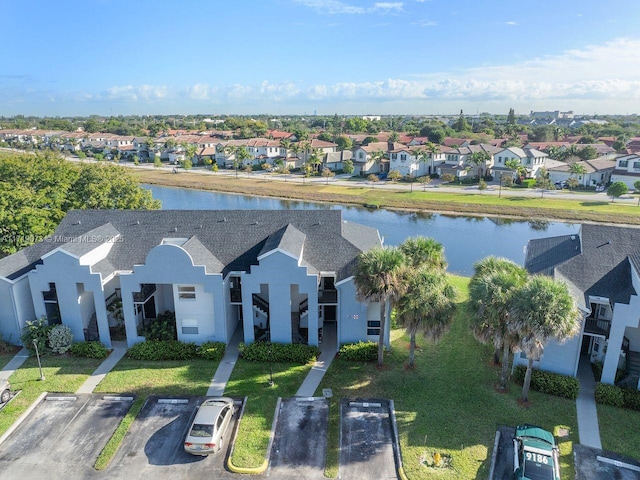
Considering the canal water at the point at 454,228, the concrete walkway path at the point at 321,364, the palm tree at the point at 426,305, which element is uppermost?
the palm tree at the point at 426,305

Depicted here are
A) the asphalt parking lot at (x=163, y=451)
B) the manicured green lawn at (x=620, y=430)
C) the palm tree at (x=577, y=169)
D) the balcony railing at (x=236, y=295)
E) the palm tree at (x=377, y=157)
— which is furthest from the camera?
the palm tree at (x=377, y=157)

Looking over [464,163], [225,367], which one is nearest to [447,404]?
[225,367]

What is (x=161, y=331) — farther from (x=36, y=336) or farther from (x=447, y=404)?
(x=447, y=404)

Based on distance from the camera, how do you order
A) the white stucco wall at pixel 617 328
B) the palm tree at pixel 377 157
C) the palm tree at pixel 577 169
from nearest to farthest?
the white stucco wall at pixel 617 328 → the palm tree at pixel 577 169 → the palm tree at pixel 377 157

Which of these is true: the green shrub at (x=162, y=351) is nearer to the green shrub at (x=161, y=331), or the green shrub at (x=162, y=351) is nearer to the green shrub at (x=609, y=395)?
the green shrub at (x=161, y=331)

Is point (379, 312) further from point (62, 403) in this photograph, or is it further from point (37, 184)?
point (37, 184)

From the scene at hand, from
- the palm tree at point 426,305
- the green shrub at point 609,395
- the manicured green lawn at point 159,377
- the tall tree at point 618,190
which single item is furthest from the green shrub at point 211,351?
the tall tree at point 618,190
